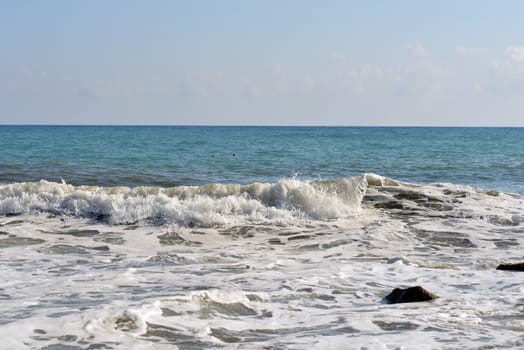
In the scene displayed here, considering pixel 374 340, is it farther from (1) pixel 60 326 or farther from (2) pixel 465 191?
(2) pixel 465 191

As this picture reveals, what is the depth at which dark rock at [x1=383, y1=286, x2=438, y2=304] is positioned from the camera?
7.16 meters

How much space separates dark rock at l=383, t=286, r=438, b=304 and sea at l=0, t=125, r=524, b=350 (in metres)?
0.12

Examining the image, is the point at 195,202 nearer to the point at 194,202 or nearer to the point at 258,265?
the point at 194,202

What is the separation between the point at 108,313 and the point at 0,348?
1.23m

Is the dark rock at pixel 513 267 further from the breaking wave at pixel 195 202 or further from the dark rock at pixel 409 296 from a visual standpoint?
the breaking wave at pixel 195 202

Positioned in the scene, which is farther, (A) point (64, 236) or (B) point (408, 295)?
(A) point (64, 236)

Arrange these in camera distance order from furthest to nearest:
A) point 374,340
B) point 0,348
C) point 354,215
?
point 354,215 → point 374,340 → point 0,348

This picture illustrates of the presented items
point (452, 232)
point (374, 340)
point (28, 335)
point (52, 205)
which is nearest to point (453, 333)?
point (374, 340)

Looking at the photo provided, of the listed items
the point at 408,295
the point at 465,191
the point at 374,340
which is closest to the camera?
the point at 374,340

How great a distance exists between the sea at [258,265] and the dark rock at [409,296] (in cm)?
12

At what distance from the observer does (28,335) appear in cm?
593

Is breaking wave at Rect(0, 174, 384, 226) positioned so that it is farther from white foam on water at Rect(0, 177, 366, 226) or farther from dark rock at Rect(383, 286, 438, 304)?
dark rock at Rect(383, 286, 438, 304)

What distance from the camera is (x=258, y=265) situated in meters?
9.42

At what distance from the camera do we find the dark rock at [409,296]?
23.5ft
